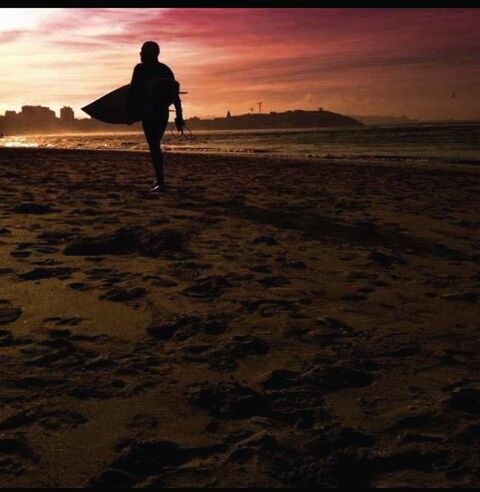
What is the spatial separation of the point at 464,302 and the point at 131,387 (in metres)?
2.26

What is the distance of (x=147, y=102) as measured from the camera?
793 cm

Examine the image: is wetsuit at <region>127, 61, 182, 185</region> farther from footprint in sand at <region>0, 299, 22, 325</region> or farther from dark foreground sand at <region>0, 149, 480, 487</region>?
footprint in sand at <region>0, 299, 22, 325</region>

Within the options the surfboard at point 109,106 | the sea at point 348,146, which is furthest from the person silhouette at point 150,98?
the surfboard at point 109,106

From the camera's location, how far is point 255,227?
18.5 feet

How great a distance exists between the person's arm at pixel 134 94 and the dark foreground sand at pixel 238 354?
322 cm

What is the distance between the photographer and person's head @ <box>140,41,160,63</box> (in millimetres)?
7738

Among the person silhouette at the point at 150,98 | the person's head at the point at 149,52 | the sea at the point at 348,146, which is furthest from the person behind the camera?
the sea at the point at 348,146

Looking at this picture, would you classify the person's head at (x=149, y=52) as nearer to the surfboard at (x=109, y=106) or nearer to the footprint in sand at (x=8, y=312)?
the surfboard at (x=109, y=106)

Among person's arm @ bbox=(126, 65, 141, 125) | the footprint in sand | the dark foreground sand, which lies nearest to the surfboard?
person's arm @ bbox=(126, 65, 141, 125)

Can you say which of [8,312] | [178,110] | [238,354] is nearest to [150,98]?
[178,110]

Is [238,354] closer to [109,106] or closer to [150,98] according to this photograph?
[150,98]

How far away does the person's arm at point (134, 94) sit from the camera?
7.96 meters

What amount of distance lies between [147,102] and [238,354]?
628 centimetres

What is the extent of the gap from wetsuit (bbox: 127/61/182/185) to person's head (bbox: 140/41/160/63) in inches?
3.0
